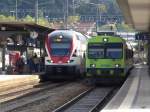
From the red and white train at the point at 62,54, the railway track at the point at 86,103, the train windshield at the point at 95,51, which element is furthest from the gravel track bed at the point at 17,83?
the railway track at the point at 86,103

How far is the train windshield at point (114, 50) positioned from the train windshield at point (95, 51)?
0.34 m

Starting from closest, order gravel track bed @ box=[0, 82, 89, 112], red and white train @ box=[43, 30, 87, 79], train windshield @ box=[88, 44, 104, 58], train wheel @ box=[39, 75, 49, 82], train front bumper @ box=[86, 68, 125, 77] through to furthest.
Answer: gravel track bed @ box=[0, 82, 89, 112] → train front bumper @ box=[86, 68, 125, 77] → train windshield @ box=[88, 44, 104, 58] → red and white train @ box=[43, 30, 87, 79] → train wheel @ box=[39, 75, 49, 82]

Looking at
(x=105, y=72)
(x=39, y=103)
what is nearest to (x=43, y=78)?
(x=105, y=72)

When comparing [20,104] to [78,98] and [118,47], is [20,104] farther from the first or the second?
[118,47]

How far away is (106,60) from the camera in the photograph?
31.2 metres

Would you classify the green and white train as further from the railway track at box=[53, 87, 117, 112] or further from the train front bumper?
the railway track at box=[53, 87, 117, 112]

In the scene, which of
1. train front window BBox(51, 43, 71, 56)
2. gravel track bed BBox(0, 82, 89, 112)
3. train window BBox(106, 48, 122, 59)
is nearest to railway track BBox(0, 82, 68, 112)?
gravel track bed BBox(0, 82, 89, 112)

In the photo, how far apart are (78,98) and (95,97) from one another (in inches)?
54.6

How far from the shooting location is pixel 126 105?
55.7ft

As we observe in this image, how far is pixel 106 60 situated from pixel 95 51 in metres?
0.96

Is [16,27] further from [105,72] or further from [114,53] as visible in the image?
[105,72]

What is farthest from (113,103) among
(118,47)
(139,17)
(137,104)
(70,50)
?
(139,17)

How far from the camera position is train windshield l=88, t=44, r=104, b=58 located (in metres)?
31.5

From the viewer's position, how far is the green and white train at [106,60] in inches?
1213
